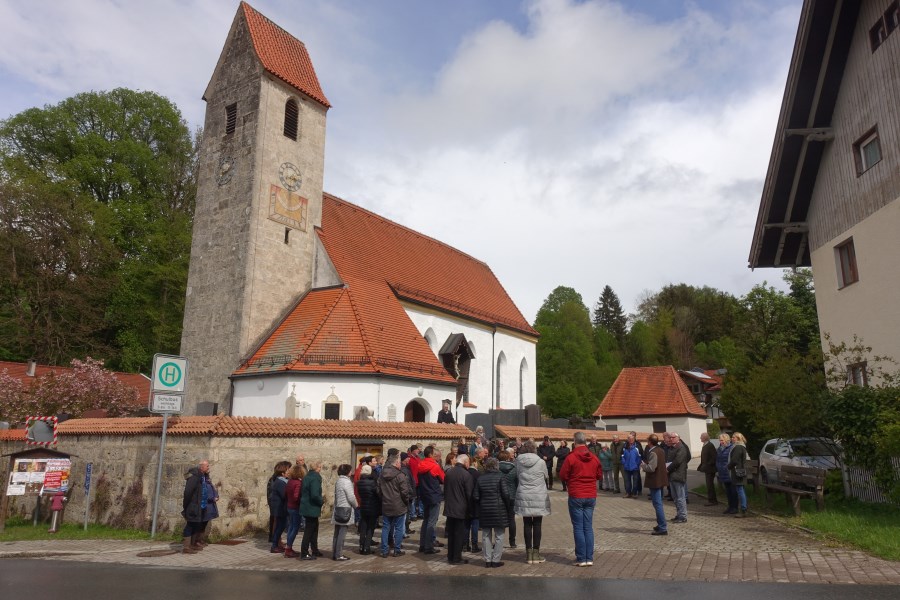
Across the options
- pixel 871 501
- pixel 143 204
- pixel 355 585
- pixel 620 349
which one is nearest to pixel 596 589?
pixel 355 585

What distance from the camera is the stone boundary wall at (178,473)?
38.3ft

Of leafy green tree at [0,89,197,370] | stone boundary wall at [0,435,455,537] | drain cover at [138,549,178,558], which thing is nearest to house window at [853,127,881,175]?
stone boundary wall at [0,435,455,537]

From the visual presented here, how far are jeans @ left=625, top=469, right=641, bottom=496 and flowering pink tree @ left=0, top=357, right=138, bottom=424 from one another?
1811cm

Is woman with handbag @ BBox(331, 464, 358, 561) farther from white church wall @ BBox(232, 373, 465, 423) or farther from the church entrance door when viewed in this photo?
the church entrance door

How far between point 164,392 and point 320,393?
25.3 feet

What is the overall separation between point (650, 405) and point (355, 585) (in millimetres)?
33670

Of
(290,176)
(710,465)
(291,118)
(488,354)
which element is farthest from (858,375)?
(291,118)

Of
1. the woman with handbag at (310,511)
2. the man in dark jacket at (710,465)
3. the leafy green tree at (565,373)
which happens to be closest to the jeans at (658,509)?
the man in dark jacket at (710,465)

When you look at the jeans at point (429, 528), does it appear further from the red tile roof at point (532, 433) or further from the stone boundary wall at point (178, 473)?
the red tile roof at point (532, 433)

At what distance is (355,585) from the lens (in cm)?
775

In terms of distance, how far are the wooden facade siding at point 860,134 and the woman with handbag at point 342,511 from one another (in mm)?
12724

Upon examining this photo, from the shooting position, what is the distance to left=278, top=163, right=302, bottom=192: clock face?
77.5 ft

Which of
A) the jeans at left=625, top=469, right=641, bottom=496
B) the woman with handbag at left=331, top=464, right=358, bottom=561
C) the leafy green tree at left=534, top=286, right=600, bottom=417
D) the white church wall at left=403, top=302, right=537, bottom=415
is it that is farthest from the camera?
the leafy green tree at left=534, top=286, right=600, bottom=417

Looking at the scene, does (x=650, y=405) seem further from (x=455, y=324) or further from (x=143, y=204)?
(x=143, y=204)
